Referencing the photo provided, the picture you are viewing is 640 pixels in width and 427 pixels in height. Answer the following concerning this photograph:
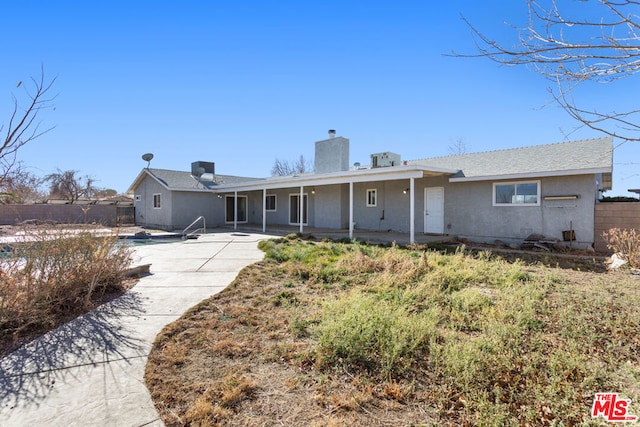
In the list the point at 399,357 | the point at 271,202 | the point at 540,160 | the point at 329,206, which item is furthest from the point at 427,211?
the point at 399,357

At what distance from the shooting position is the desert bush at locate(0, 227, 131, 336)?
356 cm

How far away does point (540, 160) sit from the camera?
10844mm

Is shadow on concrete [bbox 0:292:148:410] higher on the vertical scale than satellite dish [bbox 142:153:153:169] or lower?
lower

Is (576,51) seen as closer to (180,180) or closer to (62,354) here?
(62,354)

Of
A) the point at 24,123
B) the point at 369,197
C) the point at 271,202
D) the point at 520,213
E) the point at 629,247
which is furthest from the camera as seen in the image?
the point at 271,202

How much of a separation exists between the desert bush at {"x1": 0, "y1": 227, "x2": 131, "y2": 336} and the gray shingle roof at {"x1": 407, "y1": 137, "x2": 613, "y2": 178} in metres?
11.0

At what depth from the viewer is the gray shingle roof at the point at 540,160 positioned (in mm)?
9461

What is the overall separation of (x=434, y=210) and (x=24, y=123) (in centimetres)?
1268

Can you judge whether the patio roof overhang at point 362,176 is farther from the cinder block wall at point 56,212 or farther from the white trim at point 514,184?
the cinder block wall at point 56,212

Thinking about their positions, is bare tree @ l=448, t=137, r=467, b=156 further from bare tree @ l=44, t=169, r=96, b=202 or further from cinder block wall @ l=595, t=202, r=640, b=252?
bare tree @ l=44, t=169, r=96, b=202

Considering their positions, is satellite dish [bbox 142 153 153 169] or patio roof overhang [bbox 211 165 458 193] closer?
patio roof overhang [bbox 211 165 458 193]

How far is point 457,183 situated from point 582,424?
10.9 metres

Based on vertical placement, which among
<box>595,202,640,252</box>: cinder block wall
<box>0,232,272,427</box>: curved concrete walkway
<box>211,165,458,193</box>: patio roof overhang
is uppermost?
<box>211,165,458,193</box>: patio roof overhang

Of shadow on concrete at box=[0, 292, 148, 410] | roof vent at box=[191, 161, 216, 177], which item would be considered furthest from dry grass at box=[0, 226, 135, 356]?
roof vent at box=[191, 161, 216, 177]
